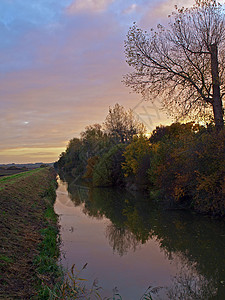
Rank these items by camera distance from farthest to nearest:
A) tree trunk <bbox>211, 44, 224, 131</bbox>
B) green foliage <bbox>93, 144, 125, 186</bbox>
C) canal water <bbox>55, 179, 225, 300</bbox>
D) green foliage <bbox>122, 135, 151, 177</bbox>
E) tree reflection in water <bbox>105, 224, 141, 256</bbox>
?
green foliage <bbox>93, 144, 125, 186</bbox> < green foliage <bbox>122, 135, 151, 177</bbox> < tree trunk <bbox>211, 44, 224, 131</bbox> < tree reflection in water <bbox>105, 224, 141, 256</bbox> < canal water <bbox>55, 179, 225, 300</bbox>

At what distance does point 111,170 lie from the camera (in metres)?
36.6

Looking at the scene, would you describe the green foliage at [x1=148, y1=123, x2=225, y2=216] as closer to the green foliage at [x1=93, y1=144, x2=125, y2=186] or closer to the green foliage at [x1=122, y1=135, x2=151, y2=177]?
the green foliage at [x1=122, y1=135, x2=151, y2=177]

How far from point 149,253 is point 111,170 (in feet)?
87.4

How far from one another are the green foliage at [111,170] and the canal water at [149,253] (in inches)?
736

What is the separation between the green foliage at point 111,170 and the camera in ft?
119

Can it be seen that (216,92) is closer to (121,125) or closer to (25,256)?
(25,256)

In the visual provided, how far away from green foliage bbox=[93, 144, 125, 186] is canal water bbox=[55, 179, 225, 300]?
18.7m

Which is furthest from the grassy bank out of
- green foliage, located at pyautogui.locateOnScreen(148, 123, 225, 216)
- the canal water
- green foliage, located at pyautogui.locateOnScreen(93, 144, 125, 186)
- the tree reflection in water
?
green foliage, located at pyautogui.locateOnScreen(93, 144, 125, 186)

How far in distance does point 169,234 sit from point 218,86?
Result: 8380mm

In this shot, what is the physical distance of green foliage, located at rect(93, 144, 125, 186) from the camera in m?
36.2

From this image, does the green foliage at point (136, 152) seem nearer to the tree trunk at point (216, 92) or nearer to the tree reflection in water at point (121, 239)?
the tree trunk at point (216, 92)

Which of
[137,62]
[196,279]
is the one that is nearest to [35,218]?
[196,279]

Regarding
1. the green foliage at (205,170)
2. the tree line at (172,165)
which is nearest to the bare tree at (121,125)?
the tree line at (172,165)

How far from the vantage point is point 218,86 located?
15.0 metres
